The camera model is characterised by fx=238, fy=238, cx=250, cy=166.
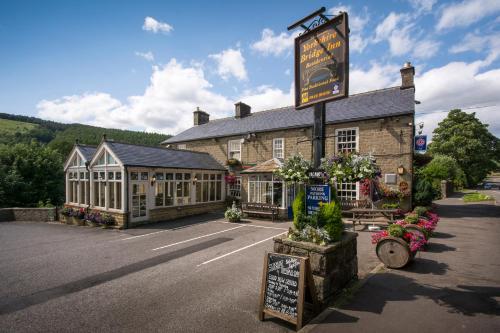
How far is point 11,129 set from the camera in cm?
7800

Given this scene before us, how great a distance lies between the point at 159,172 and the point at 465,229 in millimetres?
16273

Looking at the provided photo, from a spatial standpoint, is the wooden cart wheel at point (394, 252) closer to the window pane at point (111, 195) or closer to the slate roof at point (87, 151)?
the window pane at point (111, 195)

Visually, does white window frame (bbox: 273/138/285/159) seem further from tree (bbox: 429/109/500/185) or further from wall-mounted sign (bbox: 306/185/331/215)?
tree (bbox: 429/109/500/185)

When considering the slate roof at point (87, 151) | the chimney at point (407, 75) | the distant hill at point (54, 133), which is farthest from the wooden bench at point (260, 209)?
the distant hill at point (54, 133)

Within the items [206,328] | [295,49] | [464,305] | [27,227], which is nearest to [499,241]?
[464,305]

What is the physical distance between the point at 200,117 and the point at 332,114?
55.1ft

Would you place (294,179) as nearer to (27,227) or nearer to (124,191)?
(124,191)

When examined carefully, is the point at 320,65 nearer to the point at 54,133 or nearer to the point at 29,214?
the point at 29,214

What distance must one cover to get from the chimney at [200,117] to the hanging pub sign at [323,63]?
78.0 feet

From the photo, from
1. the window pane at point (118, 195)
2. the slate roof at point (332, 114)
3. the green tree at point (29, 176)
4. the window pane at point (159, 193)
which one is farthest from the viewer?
the green tree at point (29, 176)

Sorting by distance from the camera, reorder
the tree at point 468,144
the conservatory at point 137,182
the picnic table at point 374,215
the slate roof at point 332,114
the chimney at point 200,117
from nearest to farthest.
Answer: the picnic table at point 374,215 → the conservatory at point 137,182 → the slate roof at point 332,114 → the chimney at point 200,117 → the tree at point 468,144

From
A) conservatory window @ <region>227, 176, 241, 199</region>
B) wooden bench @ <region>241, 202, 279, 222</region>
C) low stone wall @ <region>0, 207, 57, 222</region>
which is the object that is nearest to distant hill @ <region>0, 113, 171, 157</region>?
low stone wall @ <region>0, 207, 57, 222</region>

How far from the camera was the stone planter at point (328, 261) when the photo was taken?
4676 mm

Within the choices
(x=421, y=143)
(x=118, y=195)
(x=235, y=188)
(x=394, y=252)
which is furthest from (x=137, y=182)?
(x=421, y=143)
